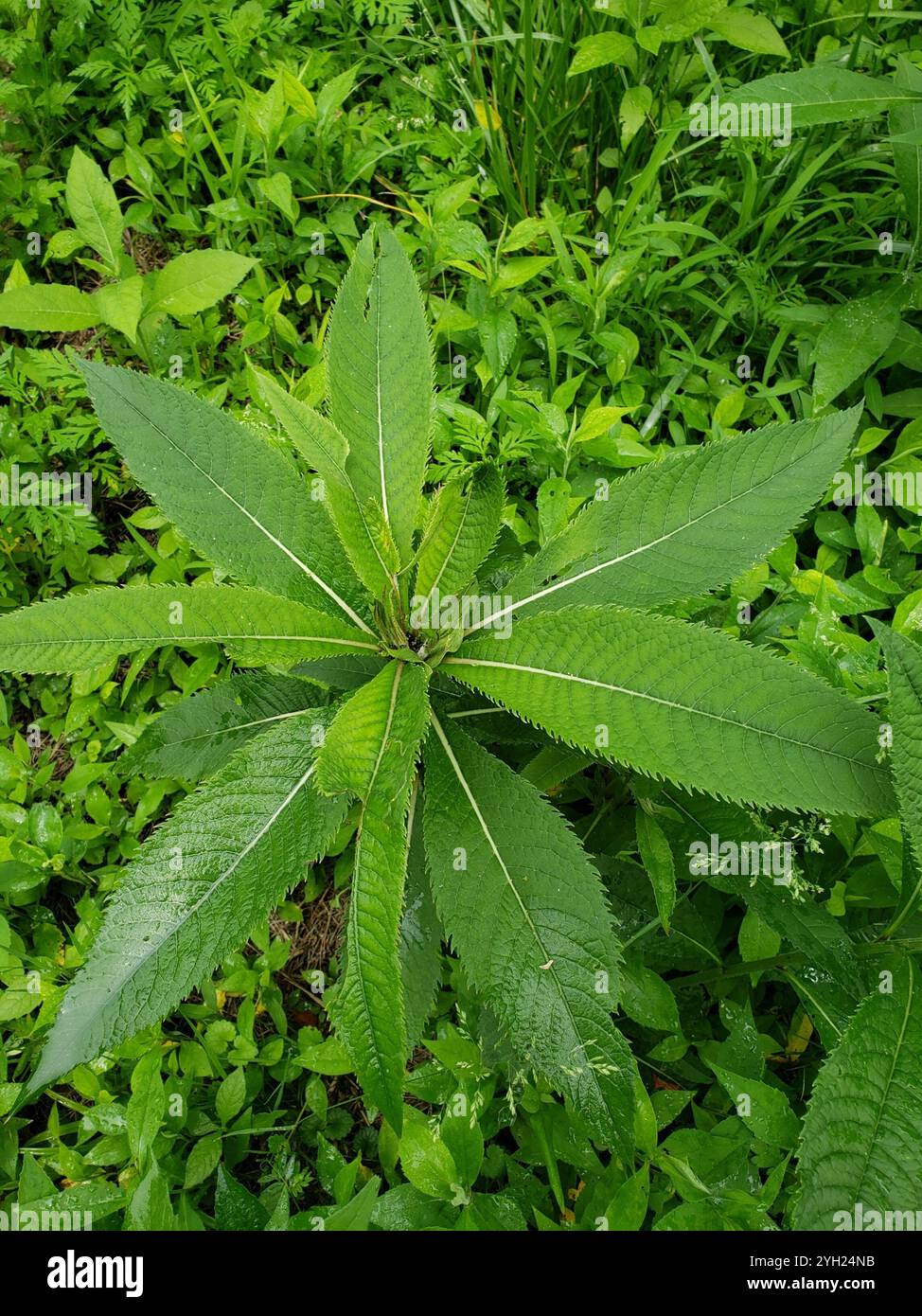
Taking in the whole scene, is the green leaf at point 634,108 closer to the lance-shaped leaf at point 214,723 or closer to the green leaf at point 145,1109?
the lance-shaped leaf at point 214,723

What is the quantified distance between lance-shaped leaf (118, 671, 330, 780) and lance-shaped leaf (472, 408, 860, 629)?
46 cm

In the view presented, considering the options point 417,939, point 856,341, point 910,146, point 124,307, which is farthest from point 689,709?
point 124,307

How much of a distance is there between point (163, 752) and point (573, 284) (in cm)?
186

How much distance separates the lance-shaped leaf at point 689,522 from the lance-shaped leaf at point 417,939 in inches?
18.8

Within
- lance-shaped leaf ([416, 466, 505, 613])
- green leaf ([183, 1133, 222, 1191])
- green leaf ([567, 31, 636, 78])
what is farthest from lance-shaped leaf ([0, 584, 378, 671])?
green leaf ([567, 31, 636, 78])

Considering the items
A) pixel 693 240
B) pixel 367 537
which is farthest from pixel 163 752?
pixel 693 240

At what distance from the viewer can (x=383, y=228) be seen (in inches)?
65.6

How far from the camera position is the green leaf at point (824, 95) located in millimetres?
2301

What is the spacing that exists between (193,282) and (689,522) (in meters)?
1.91

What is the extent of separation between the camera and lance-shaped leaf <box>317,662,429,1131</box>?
1212 millimetres

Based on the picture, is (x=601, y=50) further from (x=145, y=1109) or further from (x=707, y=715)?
(x=145, y=1109)

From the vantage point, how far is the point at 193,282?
2729 millimetres

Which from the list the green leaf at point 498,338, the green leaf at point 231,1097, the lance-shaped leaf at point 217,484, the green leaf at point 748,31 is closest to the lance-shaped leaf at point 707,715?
the lance-shaped leaf at point 217,484

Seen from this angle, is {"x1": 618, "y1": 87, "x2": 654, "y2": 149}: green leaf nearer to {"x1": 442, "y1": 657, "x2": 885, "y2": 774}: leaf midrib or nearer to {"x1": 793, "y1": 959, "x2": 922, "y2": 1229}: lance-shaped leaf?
{"x1": 442, "y1": 657, "x2": 885, "y2": 774}: leaf midrib
